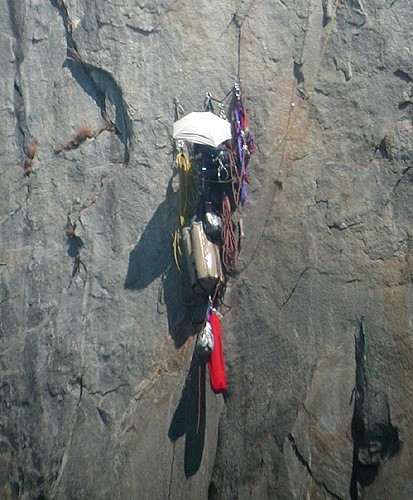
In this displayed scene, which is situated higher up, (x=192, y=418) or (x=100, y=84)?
(x=100, y=84)

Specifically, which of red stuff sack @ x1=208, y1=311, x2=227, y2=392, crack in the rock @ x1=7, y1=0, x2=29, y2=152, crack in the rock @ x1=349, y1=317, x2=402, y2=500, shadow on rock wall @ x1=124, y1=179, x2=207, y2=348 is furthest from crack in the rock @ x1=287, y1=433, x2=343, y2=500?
crack in the rock @ x1=7, y1=0, x2=29, y2=152

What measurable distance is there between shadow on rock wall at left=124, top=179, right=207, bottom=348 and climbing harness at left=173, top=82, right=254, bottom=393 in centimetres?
10

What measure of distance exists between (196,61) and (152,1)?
0.60 m

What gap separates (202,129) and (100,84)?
118 centimetres

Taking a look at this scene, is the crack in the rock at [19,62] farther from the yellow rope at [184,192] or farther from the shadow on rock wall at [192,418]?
the shadow on rock wall at [192,418]

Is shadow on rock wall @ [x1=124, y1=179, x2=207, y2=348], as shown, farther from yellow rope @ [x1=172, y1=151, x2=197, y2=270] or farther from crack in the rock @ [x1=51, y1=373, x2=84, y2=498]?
crack in the rock @ [x1=51, y1=373, x2=84, y2=498]

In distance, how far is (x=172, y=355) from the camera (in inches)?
249

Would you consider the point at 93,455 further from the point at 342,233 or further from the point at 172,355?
the point at 342,233

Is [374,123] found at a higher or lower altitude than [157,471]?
higher

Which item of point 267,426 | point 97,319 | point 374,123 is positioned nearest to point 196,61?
point 374,123

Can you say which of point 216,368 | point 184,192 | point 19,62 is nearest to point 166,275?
point 184,192

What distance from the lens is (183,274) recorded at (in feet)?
21.0

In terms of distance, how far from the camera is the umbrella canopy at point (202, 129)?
235 inches

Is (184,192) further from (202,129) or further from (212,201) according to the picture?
(202,129)
